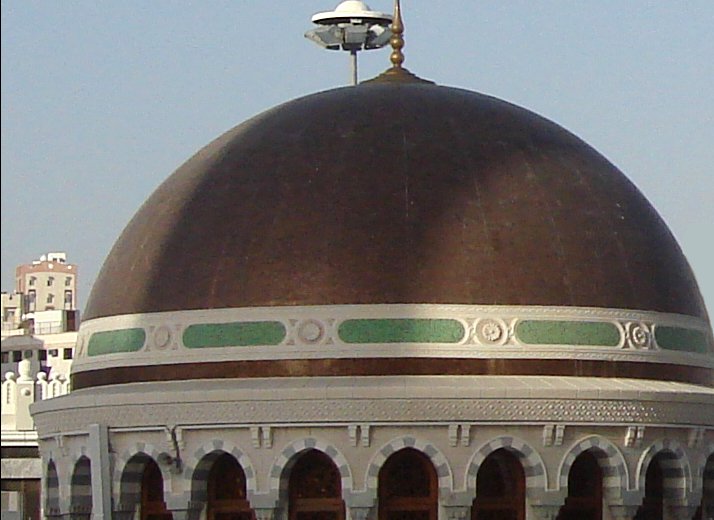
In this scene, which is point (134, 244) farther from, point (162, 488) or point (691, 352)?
point (691, 352)

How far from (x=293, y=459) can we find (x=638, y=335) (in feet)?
20.1

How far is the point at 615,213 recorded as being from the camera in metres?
40.5

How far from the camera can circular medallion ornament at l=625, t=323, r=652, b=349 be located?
39.4 m

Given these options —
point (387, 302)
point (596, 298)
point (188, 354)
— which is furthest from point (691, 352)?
point (188, 354)

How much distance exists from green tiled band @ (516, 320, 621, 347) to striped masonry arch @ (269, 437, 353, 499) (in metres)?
3.52

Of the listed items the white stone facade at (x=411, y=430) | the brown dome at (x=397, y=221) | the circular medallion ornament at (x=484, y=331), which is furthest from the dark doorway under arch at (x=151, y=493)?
the circular medallion ornament at (x=484, y=331)

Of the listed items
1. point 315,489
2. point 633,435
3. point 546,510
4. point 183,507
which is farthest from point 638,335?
point 183,507

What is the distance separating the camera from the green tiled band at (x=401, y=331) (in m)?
38.0

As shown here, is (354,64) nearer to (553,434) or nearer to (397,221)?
(397,221)

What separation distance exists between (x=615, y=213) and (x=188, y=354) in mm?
7572

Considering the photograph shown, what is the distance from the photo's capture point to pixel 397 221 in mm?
38844

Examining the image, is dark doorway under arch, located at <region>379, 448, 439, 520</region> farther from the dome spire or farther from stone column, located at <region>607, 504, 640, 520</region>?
the dome spire

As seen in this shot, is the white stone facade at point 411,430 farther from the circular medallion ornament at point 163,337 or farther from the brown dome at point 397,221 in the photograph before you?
the brown dome at point 397,221

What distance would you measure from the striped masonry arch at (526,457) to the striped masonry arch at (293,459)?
2031mm
